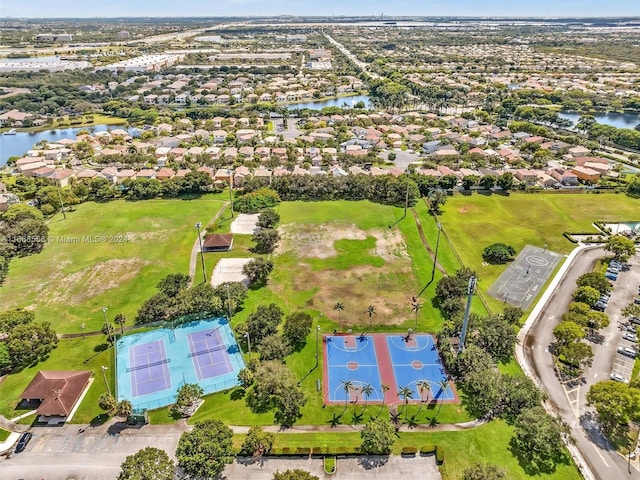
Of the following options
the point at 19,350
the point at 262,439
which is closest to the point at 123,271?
the point at 19,350

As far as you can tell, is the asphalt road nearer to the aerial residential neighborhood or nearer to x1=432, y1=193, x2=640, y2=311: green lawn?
the aerial residential neighborhood

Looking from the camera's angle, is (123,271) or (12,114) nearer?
(123,271)

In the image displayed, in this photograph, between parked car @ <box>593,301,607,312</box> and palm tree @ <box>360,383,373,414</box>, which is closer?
palm tree @ <box>360,383,373,414</box>

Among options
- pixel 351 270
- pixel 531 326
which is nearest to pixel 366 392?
pixel 351 270

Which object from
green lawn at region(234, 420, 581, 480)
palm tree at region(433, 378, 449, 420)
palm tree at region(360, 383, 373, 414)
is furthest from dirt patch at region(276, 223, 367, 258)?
green lawn at region(234, 420, 581, 480)

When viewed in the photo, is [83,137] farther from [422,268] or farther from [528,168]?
[528,168]
